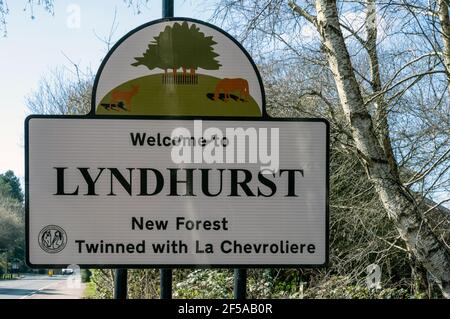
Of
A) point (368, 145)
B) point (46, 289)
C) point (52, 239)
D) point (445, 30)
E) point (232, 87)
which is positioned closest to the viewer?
point (52, 239)

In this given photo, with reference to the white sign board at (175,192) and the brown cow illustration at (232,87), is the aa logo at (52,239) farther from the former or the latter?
the brown cow illustration at (232,87)

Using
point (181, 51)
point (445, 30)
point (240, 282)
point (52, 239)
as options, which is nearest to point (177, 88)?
point (181, 51)

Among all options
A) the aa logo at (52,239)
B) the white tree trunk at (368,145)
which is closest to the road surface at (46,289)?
the aa logo at (52,239)

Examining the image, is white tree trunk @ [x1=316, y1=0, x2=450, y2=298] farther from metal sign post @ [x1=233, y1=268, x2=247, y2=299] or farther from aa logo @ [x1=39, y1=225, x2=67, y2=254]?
aa logo @ [x1=39, y1=225, x2=67, y2=254]

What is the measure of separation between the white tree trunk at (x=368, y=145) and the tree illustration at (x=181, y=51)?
2.73m

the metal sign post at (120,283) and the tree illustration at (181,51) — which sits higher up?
the tree illustration at (181,51)

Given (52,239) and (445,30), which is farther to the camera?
(445,30)

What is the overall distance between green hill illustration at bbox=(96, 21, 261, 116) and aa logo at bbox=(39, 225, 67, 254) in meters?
0.62

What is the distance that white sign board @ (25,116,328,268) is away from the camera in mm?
2836

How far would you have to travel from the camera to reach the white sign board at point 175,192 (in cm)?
284

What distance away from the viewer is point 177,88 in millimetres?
2916

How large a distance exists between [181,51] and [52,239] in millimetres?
1123
